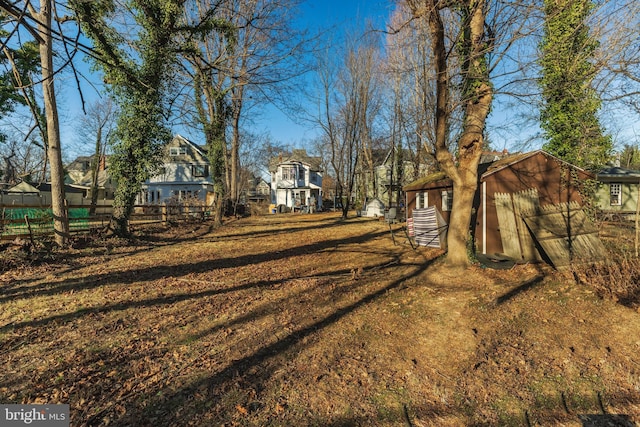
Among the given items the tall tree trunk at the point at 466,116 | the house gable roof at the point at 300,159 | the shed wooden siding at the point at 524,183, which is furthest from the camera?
the house gable roof at the point at 300,159

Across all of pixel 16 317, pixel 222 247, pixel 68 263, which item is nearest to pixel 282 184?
pixel 222 247

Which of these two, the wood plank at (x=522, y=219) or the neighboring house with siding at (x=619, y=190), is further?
the neighboring house with siding at (x=619, y=190)

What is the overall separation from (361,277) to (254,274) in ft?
8.34

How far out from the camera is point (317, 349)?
3.90 meters

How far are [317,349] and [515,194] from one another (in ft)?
28.3

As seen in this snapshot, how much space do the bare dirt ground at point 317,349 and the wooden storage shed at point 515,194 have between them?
99.4 inches

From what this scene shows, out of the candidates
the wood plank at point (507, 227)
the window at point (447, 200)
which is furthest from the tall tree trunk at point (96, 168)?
the wood plank at point (507, 227)

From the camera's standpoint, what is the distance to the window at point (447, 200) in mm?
12664

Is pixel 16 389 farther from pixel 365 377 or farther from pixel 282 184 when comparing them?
pixel 282 184

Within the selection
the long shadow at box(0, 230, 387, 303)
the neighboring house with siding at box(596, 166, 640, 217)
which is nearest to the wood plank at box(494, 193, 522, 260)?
the long shadow at box(0, 230, 387, 303)

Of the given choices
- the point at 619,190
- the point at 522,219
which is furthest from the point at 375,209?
the point at 522,219

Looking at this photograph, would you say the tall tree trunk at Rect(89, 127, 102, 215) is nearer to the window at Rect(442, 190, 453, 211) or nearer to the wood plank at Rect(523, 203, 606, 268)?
the window at Rect(442, 190, 453, 211)

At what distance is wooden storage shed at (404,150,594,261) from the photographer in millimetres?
9289

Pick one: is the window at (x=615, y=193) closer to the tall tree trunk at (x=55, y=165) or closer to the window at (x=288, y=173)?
the tall tree trunk at (x=55, y=165)
